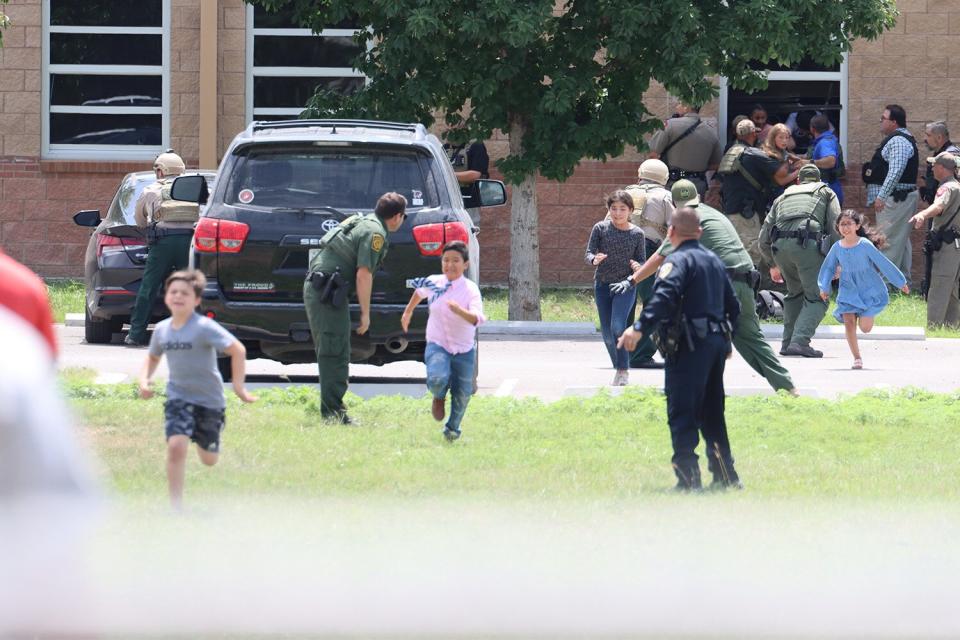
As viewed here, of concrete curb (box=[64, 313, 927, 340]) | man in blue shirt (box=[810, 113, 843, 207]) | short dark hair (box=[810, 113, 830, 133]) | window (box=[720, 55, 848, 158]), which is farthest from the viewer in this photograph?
window (box=[720, 55, 848, 158])

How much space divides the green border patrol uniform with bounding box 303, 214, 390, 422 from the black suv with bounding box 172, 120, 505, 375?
130cm

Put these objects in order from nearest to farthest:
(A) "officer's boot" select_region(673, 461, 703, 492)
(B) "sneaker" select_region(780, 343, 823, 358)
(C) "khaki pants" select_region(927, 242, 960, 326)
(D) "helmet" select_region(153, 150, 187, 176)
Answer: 1. (A) "officer's boot" select_region(673, 461, 703, 492)
2. (B) "sneaker" select_region(780, 343, 823, 358)
3. (D) "helmet" select_region(153, 150, 187, 176)
4. (C) "khaki pants" select_region(927, 242, 960, 326)

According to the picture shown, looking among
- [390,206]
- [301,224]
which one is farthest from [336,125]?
[390,206]

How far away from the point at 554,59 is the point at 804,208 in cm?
371

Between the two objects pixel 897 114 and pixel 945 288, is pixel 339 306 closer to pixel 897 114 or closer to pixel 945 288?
pixel 945 288

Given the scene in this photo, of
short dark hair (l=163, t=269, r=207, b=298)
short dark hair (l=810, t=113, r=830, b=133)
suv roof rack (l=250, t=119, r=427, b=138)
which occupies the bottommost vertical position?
short dark hair (l=163, t=269, r=207, b=298)

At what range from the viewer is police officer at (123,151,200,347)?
596 inches

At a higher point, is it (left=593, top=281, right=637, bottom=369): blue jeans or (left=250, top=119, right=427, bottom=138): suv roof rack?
(left=250, top=119, right=427, bottom=138): suv roof rack

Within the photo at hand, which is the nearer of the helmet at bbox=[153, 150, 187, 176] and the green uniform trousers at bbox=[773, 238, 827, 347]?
the green uniform trousers at bbox=[773, 238, 827, 347]

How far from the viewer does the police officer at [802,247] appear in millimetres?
15320

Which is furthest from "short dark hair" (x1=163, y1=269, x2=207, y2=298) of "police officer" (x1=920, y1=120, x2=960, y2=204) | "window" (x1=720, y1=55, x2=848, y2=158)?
"window" (x1=720, y1=55, x2=848, y2=158)

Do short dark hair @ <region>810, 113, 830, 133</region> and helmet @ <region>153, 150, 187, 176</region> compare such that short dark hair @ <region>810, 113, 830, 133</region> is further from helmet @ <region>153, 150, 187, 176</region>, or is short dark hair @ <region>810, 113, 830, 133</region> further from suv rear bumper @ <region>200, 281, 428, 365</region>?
suv rear bumper @ <region>200, 281, 428, 365</region>

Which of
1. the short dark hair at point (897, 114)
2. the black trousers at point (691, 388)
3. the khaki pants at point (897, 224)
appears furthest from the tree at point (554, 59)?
the black trousers at point (691, 388)

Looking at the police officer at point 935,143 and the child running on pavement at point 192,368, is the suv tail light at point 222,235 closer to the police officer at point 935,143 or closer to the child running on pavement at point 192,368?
the child running on pavement at point 192,368
